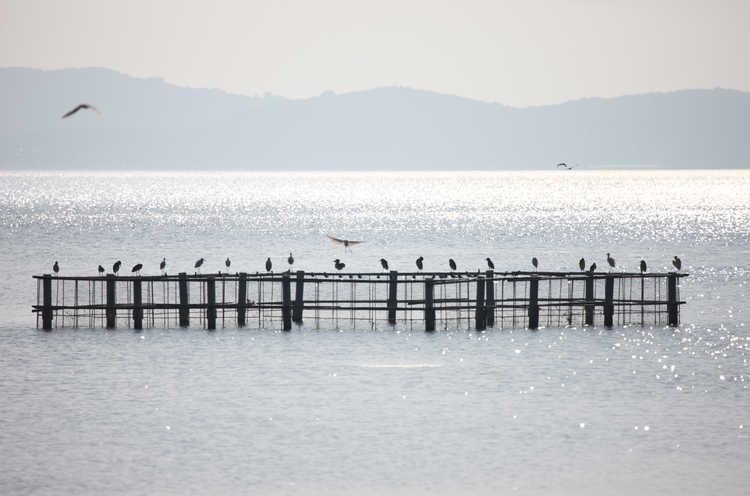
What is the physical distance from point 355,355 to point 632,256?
46.8 metres

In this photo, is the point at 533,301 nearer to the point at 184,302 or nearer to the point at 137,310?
the point at 184,302

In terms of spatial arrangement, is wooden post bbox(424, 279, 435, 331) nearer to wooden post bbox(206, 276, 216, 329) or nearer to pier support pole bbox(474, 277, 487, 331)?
pier support pole bbox(474, 277, 487, 331)

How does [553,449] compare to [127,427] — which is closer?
[553,449]

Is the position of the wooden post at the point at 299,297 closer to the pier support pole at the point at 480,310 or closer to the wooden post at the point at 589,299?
the pier support pole at the point at 480,310

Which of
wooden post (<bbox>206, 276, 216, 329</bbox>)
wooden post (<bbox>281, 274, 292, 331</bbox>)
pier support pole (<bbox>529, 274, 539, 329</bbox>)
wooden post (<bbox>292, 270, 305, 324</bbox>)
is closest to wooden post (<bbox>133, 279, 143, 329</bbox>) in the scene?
wooden post (<bbox>206, 276, 216, 329</bbox>)

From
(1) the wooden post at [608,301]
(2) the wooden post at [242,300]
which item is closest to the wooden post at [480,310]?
(1) the wooden post at [608,301]

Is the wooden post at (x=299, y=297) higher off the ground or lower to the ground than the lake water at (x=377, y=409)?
higher

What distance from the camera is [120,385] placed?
23797 mm

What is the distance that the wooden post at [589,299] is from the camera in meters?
30.3

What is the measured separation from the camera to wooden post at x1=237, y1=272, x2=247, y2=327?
29.6m

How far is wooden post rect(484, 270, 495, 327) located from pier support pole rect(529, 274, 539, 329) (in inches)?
51.8

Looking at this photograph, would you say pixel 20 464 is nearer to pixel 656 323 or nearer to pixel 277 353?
pixel 277 353

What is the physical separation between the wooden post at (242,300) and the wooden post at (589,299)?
466 inches

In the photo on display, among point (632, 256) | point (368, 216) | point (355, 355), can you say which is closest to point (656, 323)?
point (355, 355)
